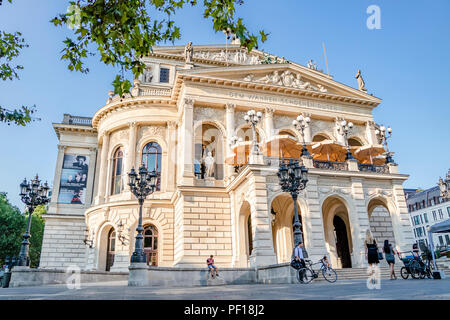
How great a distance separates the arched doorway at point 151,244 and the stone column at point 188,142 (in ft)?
17.9

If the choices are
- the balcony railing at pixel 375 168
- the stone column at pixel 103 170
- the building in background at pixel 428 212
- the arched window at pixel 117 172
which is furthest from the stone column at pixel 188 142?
the building in background at pixel 428 212

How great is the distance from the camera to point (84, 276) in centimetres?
1950

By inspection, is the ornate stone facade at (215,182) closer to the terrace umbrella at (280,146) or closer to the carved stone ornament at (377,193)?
the carved stone ornament at (377,193)

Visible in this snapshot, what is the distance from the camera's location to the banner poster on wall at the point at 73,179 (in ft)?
101

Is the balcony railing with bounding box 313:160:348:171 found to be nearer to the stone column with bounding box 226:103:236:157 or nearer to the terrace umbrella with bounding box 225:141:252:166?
the terrace umbrella with bounding box 225:141:252:166

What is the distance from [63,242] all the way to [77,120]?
12.0 m

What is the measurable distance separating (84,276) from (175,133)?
1263 centimetres

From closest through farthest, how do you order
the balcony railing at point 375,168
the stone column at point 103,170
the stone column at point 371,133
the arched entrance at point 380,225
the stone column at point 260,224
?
1. the stone column at point 260,224
2. the balcony railing at point 375,168
3. the arched entrance at point 380,225
4. the stone column at point 103,170
5. the stone column at point 371,133

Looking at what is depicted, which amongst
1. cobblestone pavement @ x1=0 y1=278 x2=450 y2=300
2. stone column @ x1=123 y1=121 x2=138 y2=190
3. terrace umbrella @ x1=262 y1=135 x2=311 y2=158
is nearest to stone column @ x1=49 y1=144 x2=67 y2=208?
stone column @ x1=123 y1=121 x2=138 y2=190

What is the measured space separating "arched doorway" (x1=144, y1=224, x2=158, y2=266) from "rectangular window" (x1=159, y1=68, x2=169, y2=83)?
49.4ft

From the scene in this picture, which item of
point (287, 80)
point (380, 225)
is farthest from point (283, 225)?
point (287, 80)

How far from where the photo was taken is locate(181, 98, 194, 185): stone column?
22.6m
